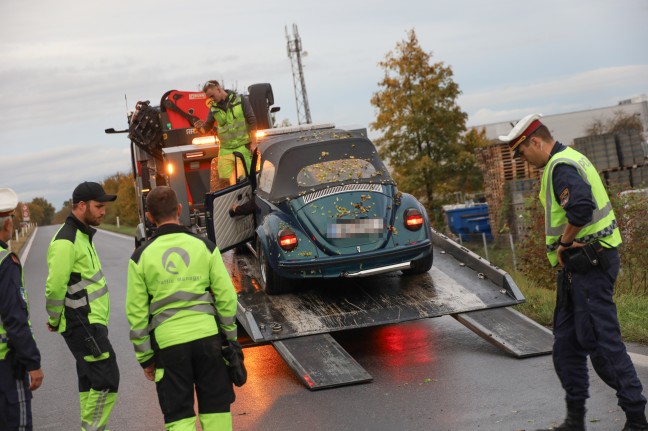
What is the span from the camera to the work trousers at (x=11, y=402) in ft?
18.1

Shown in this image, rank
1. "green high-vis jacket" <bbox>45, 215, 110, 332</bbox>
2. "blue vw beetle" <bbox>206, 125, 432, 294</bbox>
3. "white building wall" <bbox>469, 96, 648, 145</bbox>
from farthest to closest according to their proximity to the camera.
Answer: "white building wall" <bbox>469, 96, 648, 145</bbox>
"blue vw beetle" <bbox>206, 125, 432, 294</bbox>
"green high-vis jacket" <bbox>45, 215, 110, 332</bbox>

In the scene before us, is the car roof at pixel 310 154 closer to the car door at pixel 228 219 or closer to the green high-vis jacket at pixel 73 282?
the car door at pixel 228 219

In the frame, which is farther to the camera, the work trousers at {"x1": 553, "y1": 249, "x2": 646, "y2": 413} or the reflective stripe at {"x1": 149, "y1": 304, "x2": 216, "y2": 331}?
the work trousers at {"x1": 553, "y1": 249, "x2": 646, "y2": 413}

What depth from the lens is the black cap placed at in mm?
6359

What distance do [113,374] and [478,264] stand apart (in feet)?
17.1

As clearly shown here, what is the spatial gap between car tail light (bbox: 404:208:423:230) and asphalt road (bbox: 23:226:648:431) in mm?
1244

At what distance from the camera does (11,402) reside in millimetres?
5523

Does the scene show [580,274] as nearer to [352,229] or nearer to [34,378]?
[34,378]

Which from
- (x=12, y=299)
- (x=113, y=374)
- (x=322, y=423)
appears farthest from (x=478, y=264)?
(x=12, y=299)

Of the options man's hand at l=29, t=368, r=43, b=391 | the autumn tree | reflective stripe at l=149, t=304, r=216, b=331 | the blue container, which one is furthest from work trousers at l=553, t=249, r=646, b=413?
the autumn tree

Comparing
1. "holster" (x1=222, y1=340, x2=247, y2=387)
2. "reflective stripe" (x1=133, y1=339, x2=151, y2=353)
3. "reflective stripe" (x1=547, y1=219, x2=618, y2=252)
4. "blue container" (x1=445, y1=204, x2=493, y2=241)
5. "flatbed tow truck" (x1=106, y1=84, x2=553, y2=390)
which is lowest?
"blue container" (x1=445, y1=204, x2=493, y2=241)

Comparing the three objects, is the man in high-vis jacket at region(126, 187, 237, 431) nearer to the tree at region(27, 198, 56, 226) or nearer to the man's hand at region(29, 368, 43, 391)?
the man's hand at region(29, 368, 43, 391)

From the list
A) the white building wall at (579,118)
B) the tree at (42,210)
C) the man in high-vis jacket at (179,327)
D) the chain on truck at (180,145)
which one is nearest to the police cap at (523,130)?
the man in high-vis jacket at (179,327)

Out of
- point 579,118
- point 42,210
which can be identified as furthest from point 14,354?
point 42,210
